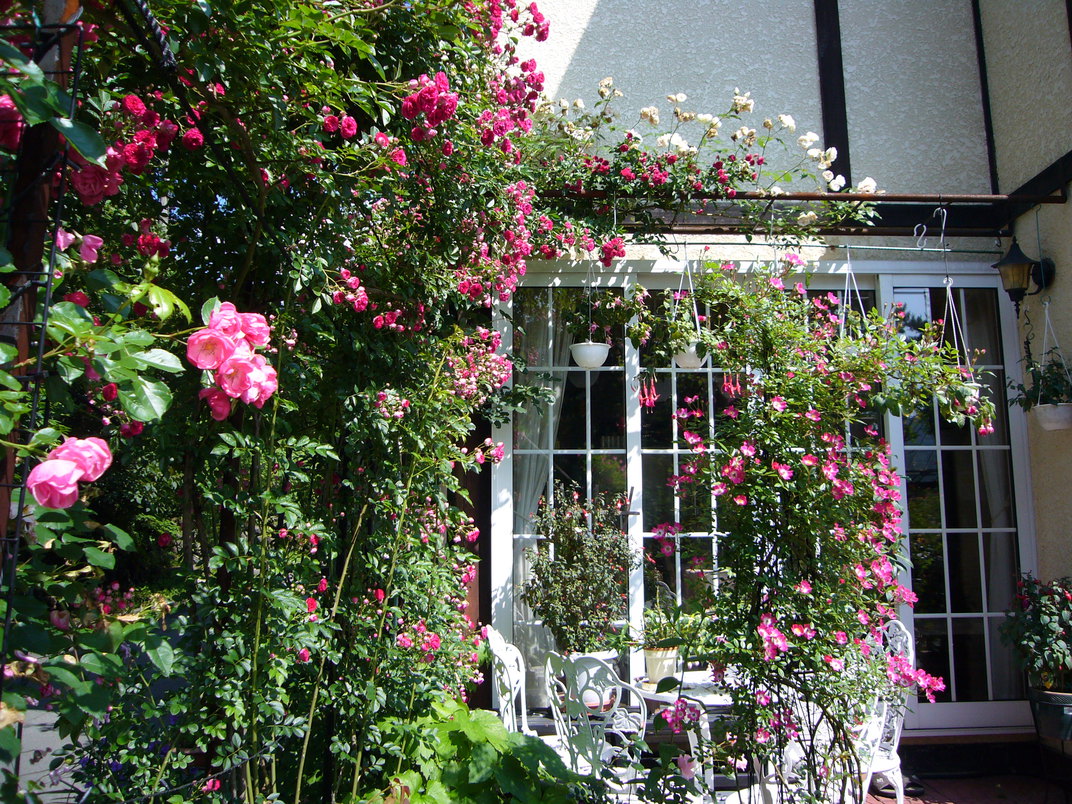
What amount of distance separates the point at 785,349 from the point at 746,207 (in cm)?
170

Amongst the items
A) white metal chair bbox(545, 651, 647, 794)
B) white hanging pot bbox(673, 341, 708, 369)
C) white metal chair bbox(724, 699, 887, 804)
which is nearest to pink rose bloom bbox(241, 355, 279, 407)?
white metal chair bbox(545, 651, 647, 794)

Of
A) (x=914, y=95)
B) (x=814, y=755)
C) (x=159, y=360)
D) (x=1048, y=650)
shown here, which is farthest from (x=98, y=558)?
(x=914, y=95)

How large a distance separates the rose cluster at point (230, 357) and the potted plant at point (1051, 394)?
13.4 feet

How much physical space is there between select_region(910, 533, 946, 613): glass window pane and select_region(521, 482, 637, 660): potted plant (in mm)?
1668

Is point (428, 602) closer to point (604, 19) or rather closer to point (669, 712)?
point (669, 712)

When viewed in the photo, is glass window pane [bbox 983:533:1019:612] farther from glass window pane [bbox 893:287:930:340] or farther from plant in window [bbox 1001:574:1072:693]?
glass window pane [bbox 893:287:930:340]

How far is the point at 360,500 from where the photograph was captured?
2.44 meters

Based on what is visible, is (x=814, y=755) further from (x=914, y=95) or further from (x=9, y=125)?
(x=914, y=95)

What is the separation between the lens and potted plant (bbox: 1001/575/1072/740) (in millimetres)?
3564

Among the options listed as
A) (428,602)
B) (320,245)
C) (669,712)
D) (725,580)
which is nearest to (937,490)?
(725,580)

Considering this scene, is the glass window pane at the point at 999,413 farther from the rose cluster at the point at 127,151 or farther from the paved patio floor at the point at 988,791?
the rose cluster at the point at 127,151

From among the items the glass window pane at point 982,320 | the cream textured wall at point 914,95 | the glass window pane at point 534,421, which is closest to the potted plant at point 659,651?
the glass window pane at point 534,421

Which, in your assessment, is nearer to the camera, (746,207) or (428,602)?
(428,602)

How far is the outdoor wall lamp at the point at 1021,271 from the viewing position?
13.4 ft
